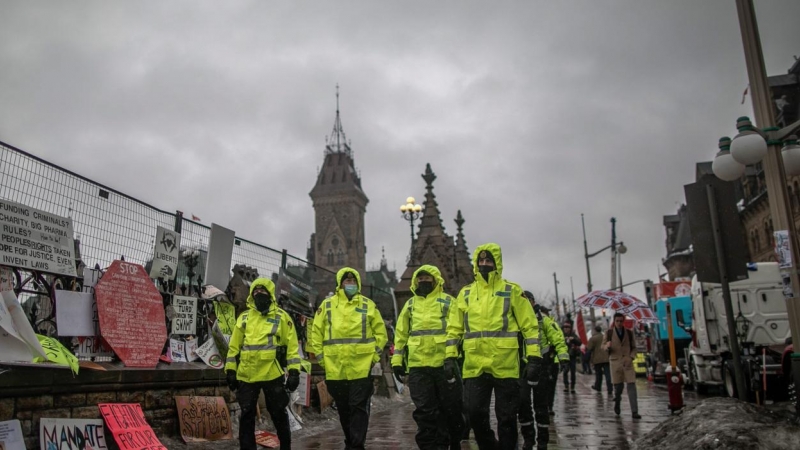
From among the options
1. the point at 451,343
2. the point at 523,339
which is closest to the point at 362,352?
the point at 451,343

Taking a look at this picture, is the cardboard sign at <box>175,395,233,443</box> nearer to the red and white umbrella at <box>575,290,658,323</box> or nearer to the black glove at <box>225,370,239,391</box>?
the black glove at <box>225,370,239,391</box>

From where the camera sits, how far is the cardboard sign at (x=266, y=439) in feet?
29.5

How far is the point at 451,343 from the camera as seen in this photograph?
6.58 m

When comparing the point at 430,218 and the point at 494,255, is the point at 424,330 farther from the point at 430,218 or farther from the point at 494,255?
the point at 430,218

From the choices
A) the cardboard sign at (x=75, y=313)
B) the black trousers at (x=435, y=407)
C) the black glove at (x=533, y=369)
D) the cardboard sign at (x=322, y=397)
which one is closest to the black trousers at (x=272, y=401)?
the black trousers at (x=435, y=407)

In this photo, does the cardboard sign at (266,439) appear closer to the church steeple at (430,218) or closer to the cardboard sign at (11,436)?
the cardboard sign at (11,436)

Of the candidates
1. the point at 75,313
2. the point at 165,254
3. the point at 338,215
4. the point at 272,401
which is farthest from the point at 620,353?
the point at 338,215

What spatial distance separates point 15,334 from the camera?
598 cm

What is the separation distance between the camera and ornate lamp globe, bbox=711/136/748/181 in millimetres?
8172

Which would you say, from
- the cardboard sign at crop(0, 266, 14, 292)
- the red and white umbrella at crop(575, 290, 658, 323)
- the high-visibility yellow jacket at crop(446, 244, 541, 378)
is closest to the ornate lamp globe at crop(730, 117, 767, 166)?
the high-visibility yellow jacket at crop(446, 244, 541, 378)

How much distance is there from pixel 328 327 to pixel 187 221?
3.33 meters

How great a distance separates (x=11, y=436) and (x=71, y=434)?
2.46 ft

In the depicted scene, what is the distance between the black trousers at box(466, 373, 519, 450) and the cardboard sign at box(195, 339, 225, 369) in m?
4.59

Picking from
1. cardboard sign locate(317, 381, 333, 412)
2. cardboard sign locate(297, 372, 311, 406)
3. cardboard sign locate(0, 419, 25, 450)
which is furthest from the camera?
cardboard sign locate(317, 381, 333, 412)
